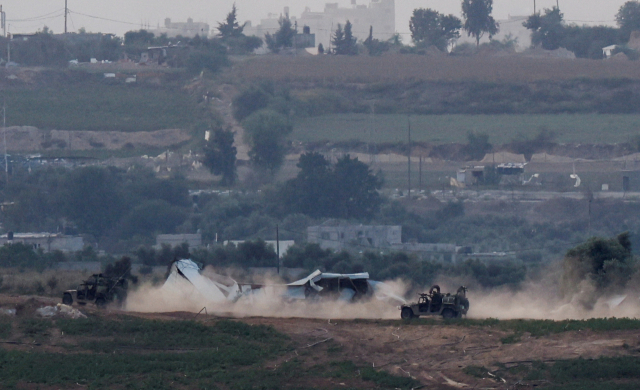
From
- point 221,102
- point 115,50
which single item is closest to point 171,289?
point 221,102

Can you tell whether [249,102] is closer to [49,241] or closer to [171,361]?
[49,241]

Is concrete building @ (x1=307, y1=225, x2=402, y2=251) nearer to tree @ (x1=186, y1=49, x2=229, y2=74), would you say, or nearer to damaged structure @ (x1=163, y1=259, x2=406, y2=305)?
damaged structure @ (x1=163, y1=259, x2=406, y2=305)

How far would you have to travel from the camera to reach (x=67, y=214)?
9094 centimetres

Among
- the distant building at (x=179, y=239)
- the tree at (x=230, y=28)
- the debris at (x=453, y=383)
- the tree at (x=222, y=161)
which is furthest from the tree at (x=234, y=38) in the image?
the debris at (x=453, y=383)

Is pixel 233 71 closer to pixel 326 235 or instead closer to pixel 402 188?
pixel 402 188

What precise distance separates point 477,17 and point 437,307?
133 meters

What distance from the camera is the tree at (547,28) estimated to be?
520ft

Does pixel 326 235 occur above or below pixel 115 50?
below

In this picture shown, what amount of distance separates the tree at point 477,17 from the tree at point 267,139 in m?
52.7

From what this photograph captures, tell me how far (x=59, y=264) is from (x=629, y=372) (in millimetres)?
42316

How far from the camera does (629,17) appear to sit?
553ft

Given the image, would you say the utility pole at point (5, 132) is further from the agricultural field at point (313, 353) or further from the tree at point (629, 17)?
the tree at point (629, 17)

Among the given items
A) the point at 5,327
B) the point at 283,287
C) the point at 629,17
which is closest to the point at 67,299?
the point at 5,327

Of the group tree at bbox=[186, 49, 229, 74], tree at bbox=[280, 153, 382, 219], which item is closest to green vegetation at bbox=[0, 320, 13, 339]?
tree at bbox=[280, 153, 382, 219]
